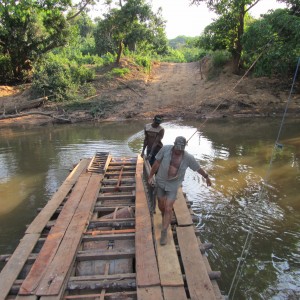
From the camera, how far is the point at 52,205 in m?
5.95

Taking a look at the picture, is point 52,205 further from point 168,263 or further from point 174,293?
point 174,293

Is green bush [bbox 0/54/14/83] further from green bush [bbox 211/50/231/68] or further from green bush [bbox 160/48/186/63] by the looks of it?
green bush [bbox 160/48/186/63]

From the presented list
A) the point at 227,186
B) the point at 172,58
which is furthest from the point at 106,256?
the point at 172,58

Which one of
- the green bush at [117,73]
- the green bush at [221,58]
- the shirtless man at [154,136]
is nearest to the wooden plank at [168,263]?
the shirtless man at [154,136]

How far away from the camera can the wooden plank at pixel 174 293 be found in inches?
138

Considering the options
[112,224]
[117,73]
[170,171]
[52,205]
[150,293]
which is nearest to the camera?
[150,293]

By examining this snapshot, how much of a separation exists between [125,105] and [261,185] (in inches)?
548

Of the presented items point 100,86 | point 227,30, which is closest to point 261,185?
point 227,30

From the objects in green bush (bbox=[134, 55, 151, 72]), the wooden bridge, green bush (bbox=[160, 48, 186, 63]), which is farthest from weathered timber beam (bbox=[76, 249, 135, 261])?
green bush (bbox=[160, 48, 186, 63])

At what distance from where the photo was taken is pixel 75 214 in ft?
18.0

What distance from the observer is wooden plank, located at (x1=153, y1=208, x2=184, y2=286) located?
147 inches

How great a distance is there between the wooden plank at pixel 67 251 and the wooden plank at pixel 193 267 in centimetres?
140

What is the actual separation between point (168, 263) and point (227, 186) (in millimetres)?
4834

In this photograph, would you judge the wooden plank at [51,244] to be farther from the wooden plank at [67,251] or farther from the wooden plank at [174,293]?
the wooden plank at [174,293]
